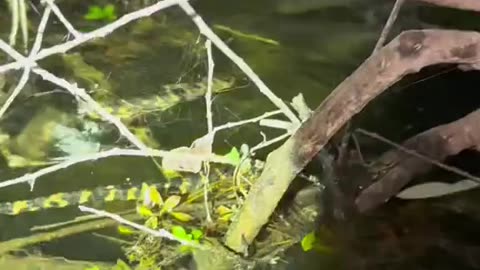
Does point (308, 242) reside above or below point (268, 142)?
below

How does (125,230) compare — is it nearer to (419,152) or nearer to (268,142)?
(268,142)

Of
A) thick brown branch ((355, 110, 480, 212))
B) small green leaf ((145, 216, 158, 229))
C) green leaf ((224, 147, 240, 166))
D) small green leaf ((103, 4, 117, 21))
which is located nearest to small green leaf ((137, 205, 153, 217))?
small green leaf ((145, 216, 158, 229))

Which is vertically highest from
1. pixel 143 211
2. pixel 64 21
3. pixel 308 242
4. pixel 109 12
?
pixel 109 12

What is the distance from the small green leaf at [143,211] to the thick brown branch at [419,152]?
236 mm

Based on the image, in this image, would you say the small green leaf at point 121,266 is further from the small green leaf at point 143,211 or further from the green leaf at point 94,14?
the green leaf at point 94,14

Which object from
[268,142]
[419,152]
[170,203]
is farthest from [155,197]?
[419,152]

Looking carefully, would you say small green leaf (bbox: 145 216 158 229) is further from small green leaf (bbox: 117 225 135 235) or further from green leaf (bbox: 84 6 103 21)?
green leaf (bbox: 84 6 103 21)

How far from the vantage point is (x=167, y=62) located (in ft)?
3.80

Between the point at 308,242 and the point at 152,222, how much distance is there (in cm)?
18

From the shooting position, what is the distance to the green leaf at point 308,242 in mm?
929

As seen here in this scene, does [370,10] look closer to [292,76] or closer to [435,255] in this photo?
[292,76]

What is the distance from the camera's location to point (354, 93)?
2.53ft

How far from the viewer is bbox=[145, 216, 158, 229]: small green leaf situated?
0.95m

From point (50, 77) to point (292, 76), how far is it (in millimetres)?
347
